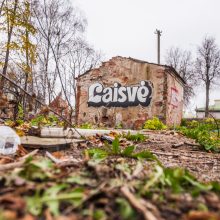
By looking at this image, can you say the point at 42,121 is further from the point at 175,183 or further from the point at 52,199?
the point at 52,199

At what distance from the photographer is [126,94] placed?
16.6 metres

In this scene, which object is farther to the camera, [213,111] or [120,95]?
[213,111]

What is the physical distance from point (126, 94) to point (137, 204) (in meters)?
15.4

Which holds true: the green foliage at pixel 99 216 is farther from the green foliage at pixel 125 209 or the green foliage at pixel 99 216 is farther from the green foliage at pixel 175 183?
the green foliage at pixel 175 183

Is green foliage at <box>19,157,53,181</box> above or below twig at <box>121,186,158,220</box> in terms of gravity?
above

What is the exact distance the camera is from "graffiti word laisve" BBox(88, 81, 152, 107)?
53.3 feet

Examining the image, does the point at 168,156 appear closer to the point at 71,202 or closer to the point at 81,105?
the point at 71,202

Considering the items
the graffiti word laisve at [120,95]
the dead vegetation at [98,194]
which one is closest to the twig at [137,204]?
the dead vegetation at [98,194]

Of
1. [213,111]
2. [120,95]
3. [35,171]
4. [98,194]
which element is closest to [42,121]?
[35,171]

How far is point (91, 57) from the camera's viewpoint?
3406 centimetres

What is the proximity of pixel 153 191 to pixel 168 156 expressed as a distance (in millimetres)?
2529

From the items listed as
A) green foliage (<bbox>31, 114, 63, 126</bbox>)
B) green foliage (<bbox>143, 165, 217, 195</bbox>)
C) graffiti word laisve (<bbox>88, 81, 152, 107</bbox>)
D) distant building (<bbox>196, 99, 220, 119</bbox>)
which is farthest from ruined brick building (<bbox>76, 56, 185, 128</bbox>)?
distant building (<bbox>196, 99, 220, 119</bbox>)

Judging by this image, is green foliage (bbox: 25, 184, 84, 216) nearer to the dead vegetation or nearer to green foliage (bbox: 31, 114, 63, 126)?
the dead vegetation

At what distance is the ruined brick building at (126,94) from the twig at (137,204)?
14597mm
